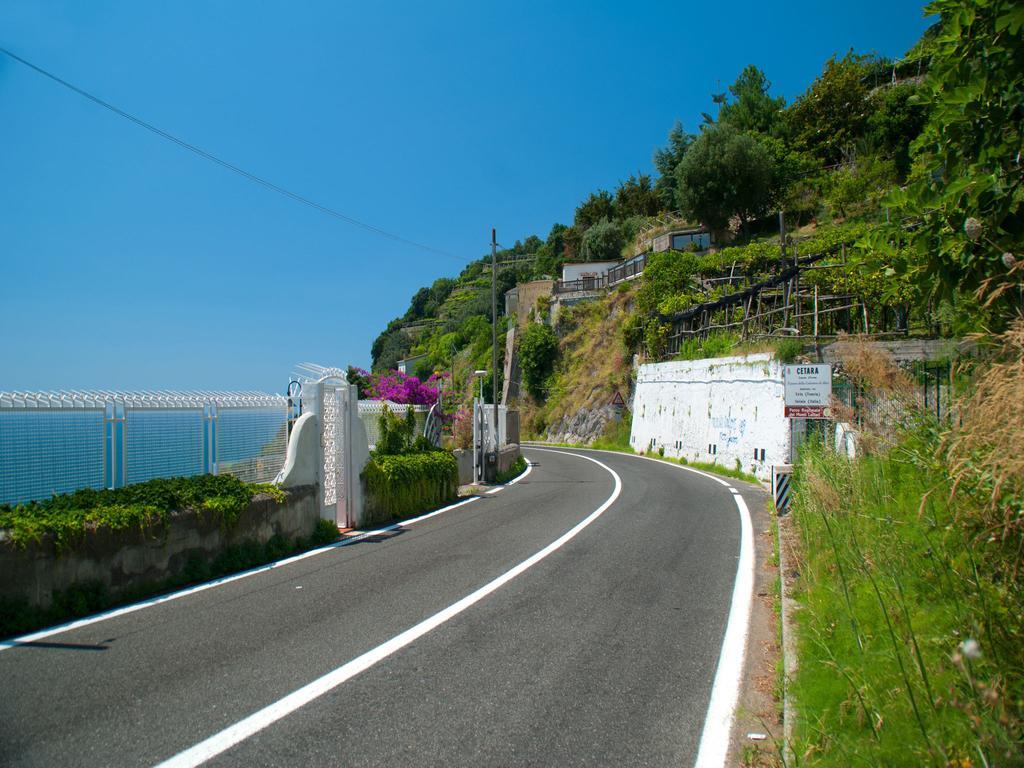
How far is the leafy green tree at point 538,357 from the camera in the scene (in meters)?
57.5

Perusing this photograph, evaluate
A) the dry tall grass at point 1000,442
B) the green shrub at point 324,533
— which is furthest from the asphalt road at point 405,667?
the dry tall grass at point 1000,442

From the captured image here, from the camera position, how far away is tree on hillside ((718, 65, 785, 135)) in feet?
194

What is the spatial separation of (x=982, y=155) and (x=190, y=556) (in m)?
9.07

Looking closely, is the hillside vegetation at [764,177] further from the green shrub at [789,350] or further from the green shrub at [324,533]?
the green shrub at [324,533]

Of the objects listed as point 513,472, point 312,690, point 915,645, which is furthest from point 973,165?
point 513,472

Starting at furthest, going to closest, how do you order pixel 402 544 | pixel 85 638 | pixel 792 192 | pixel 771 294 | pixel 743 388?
1. pixel 792 192
2. pixel 771 294
3. pixel 743 388
4. pixel 402 544
5. pixel 85 638

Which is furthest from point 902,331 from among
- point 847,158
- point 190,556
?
point 847,158

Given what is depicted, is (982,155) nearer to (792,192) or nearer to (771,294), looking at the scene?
(771,294)

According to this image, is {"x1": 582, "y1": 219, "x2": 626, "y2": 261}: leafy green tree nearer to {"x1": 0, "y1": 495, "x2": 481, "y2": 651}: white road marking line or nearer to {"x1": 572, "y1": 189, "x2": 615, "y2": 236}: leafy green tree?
{"x1": 572, "y1": 189, "x2": 615, "y2": 236}: leafy green tree

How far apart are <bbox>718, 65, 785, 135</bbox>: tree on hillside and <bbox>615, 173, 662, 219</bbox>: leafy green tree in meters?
11.5

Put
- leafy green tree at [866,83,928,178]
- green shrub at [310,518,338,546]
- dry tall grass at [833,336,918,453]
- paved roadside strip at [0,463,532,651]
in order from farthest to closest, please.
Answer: leafy green tree at [866,83,928,178]
green shrub at [310,518,338,546]
dry tall grass at [833,336,918,453]
paved roadside strip at [0,463,532,651]

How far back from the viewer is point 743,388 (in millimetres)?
24344

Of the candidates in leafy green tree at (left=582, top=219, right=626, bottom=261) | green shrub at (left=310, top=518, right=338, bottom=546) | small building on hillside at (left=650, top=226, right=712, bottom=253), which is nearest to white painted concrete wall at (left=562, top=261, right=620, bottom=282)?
leafy green tree at (left=582, top=219, right=626, bottom=261)

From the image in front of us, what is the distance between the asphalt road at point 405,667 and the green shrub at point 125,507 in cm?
103
